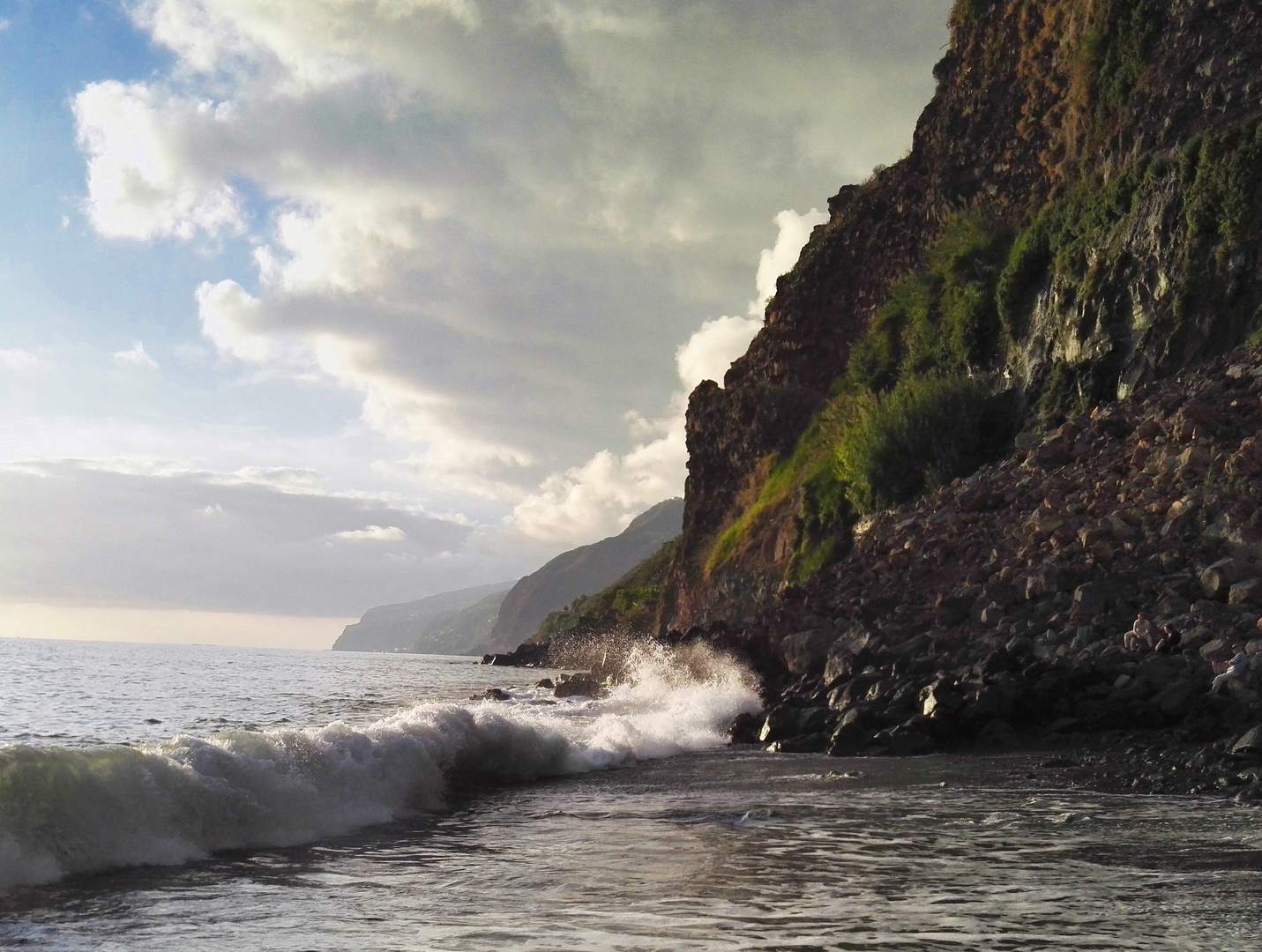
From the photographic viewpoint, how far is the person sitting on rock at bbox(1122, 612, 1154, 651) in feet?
47.2

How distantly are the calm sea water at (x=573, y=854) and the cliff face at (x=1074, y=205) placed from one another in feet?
62.6

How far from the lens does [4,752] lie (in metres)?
7.27

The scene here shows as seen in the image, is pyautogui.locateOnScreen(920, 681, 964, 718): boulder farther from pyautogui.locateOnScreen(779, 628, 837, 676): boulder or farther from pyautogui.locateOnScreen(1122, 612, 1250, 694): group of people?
pyautogui.locateOnScreen(779, 628, 837, 676): boulder

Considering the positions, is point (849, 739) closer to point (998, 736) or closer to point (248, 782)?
point (998, 736)

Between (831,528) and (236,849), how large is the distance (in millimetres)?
35745

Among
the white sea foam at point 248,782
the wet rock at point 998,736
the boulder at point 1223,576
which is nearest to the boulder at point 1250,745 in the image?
the wet rock at point 998,736

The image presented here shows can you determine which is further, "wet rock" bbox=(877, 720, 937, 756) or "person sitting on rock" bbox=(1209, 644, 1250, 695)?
"wet rock" bbox=(877, 720, 937, 756)

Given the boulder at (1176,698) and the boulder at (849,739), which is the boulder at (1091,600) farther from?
the boulder at (849,739)

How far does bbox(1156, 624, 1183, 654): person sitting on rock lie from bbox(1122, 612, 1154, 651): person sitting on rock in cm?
20

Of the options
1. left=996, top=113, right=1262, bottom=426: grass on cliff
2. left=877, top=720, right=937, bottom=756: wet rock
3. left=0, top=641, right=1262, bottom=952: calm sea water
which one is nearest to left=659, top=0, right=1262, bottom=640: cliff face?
left=996, top=113, right=1262, bottom=426: grass on cliff

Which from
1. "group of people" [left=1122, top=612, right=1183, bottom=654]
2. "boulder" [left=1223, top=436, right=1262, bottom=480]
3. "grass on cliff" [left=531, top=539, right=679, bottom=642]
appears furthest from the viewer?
"grass on cliff" [left=531, top=539, right=679, bottom=642]

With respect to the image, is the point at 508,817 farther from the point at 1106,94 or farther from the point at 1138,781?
the point at 1106,94

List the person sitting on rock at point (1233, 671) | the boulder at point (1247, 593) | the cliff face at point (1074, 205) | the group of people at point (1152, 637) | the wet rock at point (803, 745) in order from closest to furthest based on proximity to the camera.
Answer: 1. the person sitting on rock at point (1233, 671)
2. the group of people at point (1152, 637)
3. the boulder at point (1247, 593)
4. the wet rock at point (803, 745)
5. the cliff face at point (1074, 205)

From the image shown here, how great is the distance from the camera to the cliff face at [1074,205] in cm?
2580
